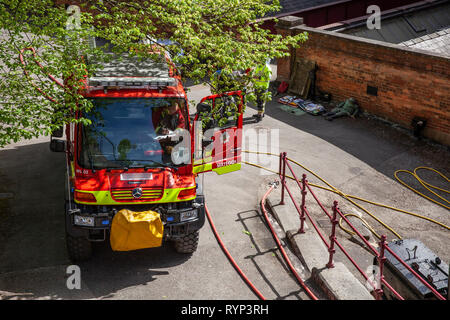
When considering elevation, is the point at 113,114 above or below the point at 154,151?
above

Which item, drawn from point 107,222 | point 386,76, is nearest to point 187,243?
point 107,222

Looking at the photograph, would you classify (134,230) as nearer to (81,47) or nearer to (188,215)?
(188,215)

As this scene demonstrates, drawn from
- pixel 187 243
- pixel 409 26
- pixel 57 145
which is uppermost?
pixel 409 26

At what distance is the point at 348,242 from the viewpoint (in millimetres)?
9625

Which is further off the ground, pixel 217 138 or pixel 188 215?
pixel 217 138

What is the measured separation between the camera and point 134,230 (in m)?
7.39

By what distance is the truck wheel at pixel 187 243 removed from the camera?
844 centimetres

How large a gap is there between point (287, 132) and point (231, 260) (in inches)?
254

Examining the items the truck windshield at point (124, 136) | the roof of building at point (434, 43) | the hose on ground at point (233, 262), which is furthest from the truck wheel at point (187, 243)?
the roof of building at point (434, 43)

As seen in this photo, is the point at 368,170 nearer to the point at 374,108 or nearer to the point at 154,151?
the point at 374,108

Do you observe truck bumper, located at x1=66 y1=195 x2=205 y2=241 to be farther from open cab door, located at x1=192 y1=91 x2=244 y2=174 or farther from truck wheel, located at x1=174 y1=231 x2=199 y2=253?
open cab door, located at x1=192 y1=91 x2=244 y2=174

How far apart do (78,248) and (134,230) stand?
1347mm

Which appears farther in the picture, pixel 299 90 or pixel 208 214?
pixel 299 90

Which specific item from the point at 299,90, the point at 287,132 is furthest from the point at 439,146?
the point at 299,90
